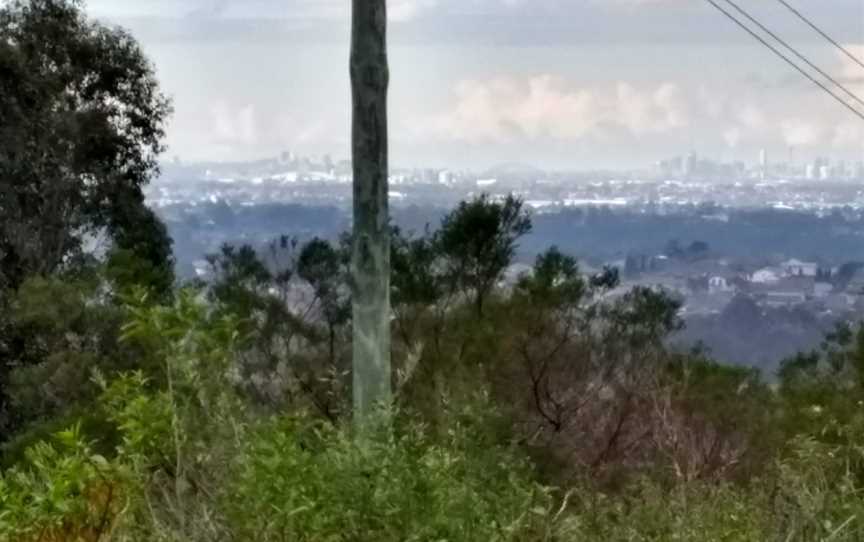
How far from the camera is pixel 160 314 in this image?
339 centimetres

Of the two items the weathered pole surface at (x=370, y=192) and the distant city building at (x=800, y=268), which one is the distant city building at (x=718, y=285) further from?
the weathered pole surface at (x=370, y=192)

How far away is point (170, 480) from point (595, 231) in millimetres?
6654

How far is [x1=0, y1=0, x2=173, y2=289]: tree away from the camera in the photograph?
13.1 m

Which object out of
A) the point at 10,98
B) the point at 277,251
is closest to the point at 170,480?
the point at 277,251

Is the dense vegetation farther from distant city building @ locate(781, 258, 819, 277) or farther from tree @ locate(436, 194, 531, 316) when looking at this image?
distant city building @ locate(781, 258, 819, 277)

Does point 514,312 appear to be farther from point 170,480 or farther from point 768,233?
point 170,480

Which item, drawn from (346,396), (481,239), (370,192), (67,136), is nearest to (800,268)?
(481,239)

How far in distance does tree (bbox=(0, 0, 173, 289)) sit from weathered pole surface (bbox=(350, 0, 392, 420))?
22.0 feet

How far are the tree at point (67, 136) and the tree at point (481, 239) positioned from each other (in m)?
3.66

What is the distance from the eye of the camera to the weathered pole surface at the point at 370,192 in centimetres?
598

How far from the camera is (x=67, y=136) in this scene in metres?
13.2

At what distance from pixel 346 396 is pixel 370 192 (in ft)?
4.59

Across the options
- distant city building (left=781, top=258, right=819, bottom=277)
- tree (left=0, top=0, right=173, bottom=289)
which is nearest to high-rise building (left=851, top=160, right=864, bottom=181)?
distant city building (left=781, top=258, right=819, bottom=277)

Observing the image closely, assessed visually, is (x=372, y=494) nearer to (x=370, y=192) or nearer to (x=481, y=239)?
(x=370, y=192)
